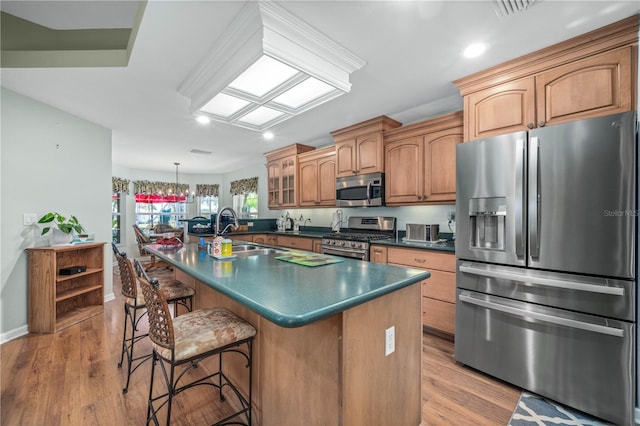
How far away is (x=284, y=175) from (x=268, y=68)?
3.31 metres

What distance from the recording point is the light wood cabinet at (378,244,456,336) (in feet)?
8.38

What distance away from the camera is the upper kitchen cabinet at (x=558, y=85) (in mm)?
1713

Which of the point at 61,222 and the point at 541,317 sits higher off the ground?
the point at 61,222

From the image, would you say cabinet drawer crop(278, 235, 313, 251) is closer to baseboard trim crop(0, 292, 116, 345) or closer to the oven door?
the oven door

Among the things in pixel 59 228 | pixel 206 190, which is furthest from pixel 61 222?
pixel 206 190

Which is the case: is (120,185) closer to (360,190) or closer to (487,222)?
(360,190)

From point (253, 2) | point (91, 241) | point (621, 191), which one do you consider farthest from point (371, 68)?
point (91, 241)

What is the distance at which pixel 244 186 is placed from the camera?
7.08 m

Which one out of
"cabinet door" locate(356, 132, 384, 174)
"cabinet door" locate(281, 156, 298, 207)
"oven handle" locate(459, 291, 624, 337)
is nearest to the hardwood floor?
"oven handle" locate(459, 291, 624, 337)

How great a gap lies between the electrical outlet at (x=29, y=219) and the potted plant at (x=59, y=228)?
0.05 m

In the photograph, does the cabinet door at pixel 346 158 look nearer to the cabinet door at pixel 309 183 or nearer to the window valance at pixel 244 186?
the cabinet door at pixel 309 183

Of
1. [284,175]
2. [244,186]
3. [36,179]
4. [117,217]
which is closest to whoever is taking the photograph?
[36,179]

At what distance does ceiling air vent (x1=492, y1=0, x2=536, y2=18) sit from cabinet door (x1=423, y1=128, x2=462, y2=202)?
4.07 feet

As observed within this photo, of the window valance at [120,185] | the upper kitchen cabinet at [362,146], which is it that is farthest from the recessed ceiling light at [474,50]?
the window valance at [120,185]
